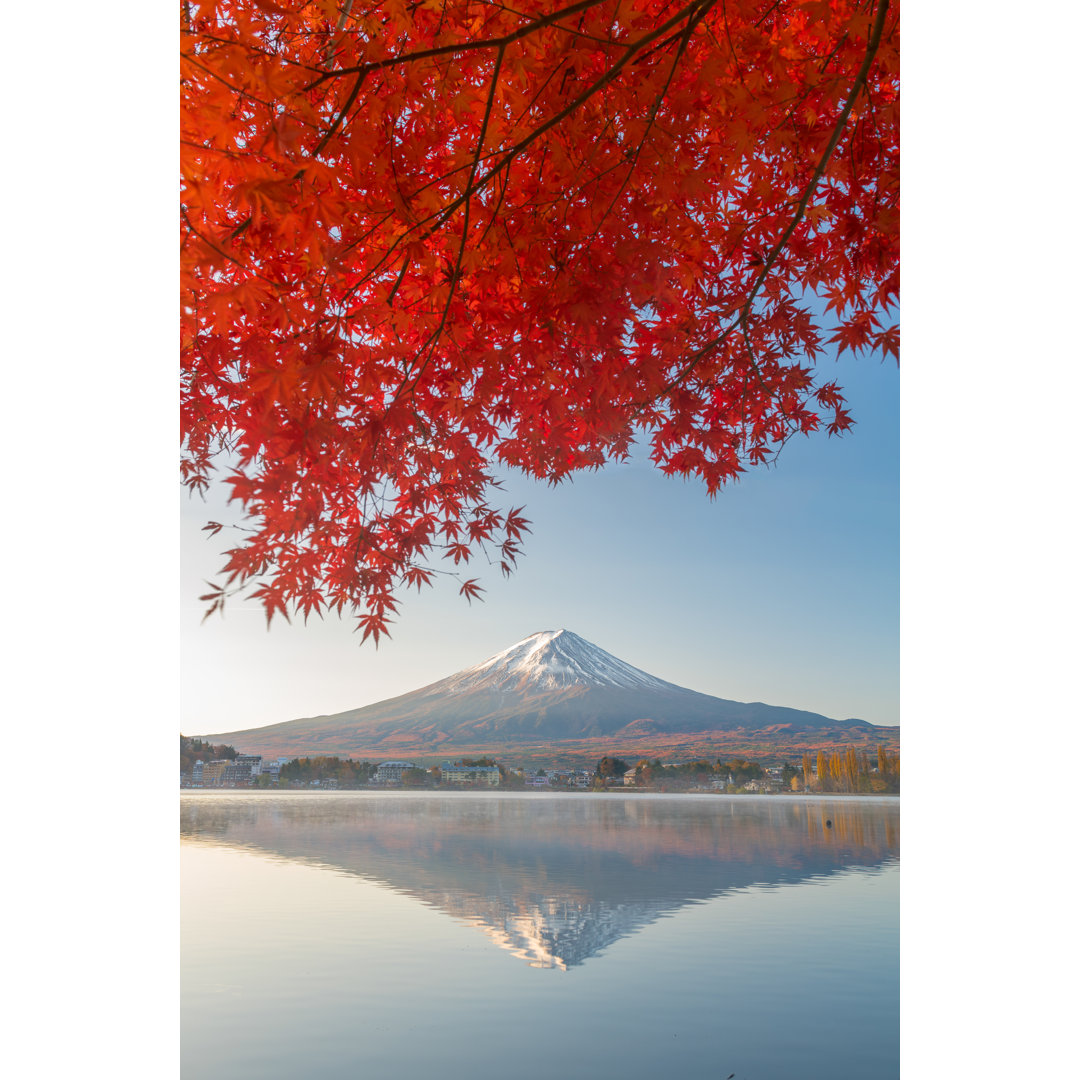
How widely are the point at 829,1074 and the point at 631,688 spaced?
162 centimetres

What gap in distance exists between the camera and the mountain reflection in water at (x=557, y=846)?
9.86ft

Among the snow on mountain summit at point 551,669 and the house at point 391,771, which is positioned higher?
the snow on mountain summit at point 551,669

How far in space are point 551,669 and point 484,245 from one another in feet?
6.41

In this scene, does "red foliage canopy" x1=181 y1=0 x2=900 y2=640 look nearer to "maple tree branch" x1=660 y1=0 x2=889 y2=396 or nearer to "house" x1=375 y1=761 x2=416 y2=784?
"maple tree branch" x1=660 y1=0 x2=889 y2=396

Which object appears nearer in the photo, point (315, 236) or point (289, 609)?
point (315, 236)

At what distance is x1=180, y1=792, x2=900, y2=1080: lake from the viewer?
7.02ft

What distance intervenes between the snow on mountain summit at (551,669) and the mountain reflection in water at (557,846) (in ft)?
2.49

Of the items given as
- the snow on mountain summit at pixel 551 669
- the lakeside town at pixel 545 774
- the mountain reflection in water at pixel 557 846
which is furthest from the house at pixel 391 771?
the snow on mountain summit at pixel 551 669

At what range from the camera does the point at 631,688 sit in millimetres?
3365

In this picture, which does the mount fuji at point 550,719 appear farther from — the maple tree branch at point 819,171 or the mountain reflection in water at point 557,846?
the maple tree branch at point 819,171
